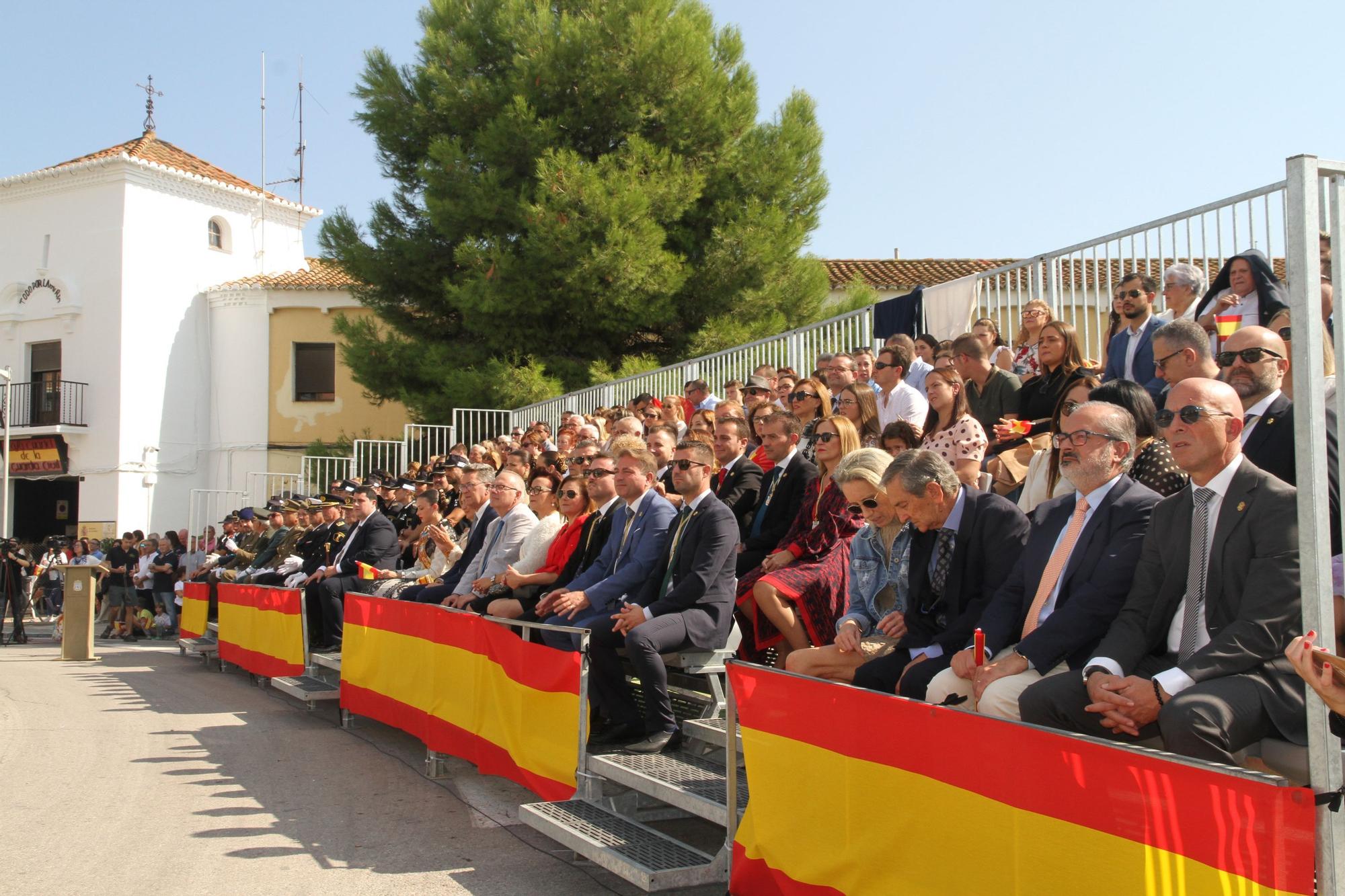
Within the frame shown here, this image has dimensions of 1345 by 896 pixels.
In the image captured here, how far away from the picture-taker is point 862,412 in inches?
316

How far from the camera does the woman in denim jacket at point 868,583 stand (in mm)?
5738

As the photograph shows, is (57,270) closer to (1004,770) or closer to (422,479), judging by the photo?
(422,479)

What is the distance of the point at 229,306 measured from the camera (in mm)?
35031

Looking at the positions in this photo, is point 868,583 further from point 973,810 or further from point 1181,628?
point 973,810

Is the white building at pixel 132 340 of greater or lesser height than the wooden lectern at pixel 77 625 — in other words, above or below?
above

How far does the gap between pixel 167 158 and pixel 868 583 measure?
36359mm

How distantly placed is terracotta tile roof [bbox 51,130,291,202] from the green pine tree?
9819 mm

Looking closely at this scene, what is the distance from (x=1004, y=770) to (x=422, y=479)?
1477 centimetres

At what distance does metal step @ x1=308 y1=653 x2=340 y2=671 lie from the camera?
452 inches

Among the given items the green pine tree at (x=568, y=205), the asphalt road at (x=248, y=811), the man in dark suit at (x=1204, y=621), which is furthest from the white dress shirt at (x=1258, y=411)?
the green pine tree at (x=568, y=205)

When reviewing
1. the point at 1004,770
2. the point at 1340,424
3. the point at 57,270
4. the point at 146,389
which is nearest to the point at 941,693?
the point at 1004,770

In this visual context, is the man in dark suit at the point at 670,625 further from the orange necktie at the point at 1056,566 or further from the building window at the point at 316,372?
the building window at the point at 316,372

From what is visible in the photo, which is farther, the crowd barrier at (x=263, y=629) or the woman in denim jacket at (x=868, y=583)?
the crowd barrier at (x=263, y=629)

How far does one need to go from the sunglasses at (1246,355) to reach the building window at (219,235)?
35799mm
